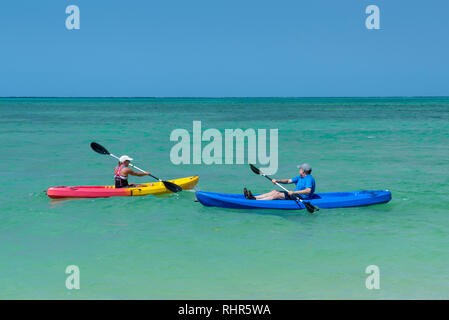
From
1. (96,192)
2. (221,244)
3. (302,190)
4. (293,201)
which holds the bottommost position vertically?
(221,244)

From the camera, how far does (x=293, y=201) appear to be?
11789 mm

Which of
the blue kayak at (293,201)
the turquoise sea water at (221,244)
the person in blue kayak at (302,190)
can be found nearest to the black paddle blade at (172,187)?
the turquoise sea water at (221,244)

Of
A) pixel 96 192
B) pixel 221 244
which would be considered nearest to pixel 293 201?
pixel 221 244

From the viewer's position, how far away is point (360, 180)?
1712 cm

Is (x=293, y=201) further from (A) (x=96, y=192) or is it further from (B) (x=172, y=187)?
(A) (x=96, y=192)

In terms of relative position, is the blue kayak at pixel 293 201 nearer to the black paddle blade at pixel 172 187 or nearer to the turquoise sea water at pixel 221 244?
the turquoise sea water at pixel 221 244

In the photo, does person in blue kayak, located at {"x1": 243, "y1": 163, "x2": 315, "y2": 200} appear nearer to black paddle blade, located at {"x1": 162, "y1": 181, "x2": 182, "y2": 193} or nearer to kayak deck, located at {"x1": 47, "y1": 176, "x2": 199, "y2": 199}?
black paddle blade, located at {"x1": 162, "y1": 181, "x2": 182, "y2": 193}

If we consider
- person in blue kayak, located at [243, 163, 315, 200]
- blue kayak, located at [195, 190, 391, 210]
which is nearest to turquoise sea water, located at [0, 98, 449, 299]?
blue kayak, located at [195, 190, 391, 210]

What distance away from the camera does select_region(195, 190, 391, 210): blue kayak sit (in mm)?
11805

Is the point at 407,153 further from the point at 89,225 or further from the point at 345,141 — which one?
the point at 89,225

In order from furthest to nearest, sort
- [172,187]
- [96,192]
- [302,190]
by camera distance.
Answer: [172,187], [96,192], [302,190]

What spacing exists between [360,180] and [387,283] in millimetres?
9708

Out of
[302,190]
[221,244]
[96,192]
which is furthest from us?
[96,192]

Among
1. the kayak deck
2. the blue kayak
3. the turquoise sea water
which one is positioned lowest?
Result: the turquoise sea water
